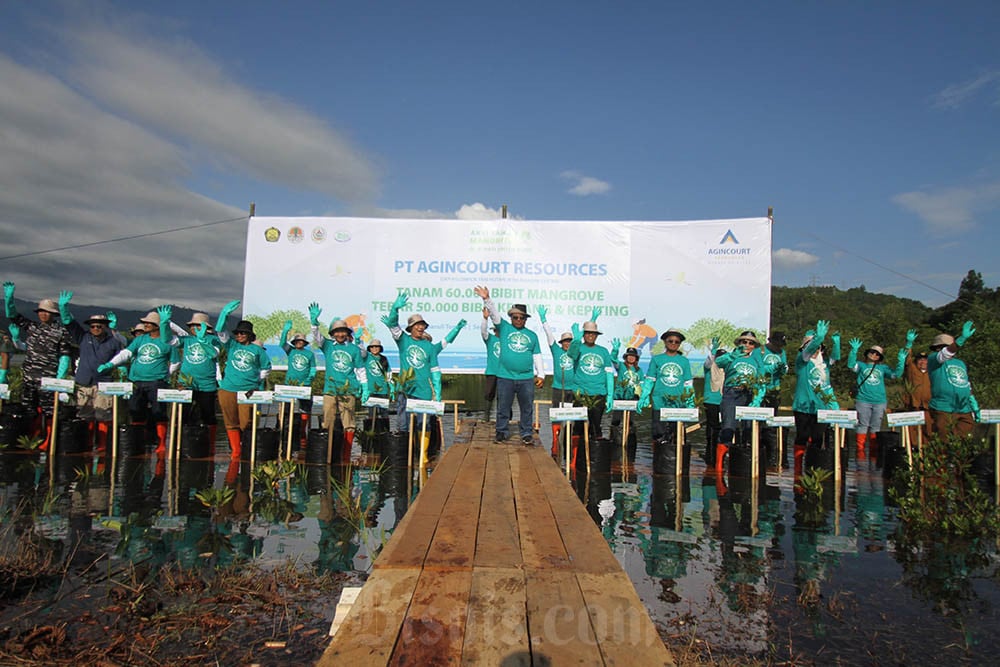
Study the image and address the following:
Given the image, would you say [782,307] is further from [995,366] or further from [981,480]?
[981,480]

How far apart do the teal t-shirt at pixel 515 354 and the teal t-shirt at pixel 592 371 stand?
1.53 m

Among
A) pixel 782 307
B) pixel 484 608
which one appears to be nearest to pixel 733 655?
pixel 484 608

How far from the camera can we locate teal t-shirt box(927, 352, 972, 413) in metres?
8.70

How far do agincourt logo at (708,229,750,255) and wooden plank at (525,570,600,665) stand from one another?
37.3 ft

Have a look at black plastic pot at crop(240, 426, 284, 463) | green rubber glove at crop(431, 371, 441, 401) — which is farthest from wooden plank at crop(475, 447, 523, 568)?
black plastic pot at crop(240, 426, 284, 463)

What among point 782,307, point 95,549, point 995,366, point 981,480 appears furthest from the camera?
point 782,307

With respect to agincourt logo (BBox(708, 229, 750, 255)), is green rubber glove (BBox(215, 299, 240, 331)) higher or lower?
lower

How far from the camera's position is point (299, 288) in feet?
45.8

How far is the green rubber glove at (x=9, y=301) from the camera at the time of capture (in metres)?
9.19

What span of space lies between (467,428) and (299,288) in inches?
227

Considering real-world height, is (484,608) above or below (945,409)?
below

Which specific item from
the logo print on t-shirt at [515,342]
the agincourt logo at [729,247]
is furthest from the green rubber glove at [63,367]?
the agincourt logo at [729,247]

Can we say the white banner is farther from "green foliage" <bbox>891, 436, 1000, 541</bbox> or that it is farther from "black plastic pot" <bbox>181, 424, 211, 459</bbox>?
"green foliage" <bbox>891, 436, 1000, 541</bbox>

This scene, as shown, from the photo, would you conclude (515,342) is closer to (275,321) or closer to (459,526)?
(459,526)
